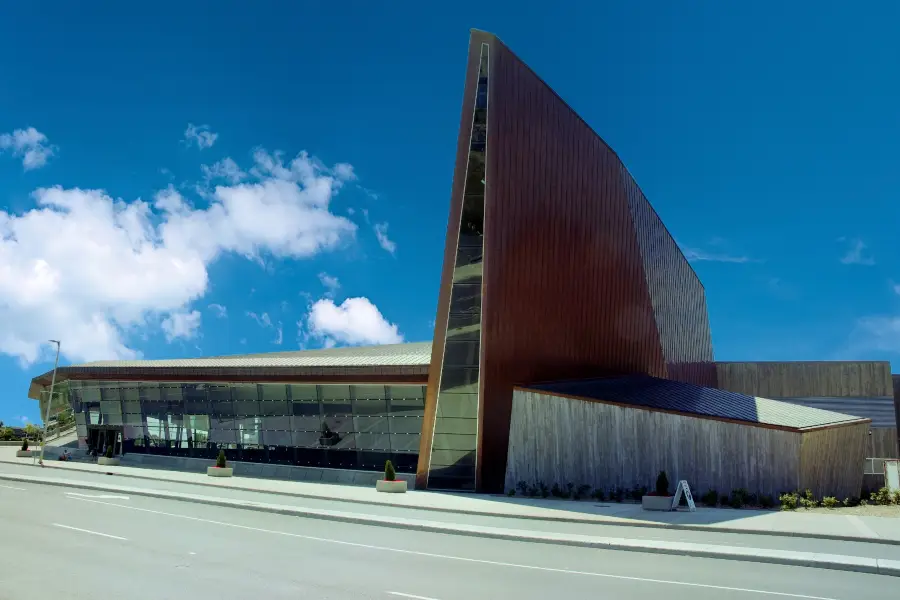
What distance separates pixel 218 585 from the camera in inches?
452

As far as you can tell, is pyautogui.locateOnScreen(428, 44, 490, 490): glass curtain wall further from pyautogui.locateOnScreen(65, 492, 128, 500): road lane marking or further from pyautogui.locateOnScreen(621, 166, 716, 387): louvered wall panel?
pyautogui.locateOnScreen(621, 166, 716, 387): louvered wall panel

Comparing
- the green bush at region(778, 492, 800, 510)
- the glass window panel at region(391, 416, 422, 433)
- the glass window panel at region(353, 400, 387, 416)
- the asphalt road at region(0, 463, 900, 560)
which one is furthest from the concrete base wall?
the green bush at region(778, 492, 800, 510)

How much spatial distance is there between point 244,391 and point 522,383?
18.2m

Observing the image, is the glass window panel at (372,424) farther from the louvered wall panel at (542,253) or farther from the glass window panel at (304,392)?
the louvered wall panel at (542,253)

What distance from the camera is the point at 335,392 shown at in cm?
3869

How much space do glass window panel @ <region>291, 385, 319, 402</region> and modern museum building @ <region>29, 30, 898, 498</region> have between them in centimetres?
11

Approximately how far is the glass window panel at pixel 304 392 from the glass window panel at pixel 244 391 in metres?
2.94

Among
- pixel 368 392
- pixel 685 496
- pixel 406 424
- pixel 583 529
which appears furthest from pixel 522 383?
pixel 583 529

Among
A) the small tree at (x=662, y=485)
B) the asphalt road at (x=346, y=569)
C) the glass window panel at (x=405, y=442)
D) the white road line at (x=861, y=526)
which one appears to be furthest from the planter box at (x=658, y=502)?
the glass window panel at (x=405, y=442)

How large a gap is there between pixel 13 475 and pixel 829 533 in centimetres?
3893

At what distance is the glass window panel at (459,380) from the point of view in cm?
3160

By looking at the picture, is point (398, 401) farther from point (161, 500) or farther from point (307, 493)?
point (161, 500)

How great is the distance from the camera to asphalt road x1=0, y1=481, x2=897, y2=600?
11102 mm

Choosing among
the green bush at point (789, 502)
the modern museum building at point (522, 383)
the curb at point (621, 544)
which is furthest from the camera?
the modern museum building at point (522, 383)
